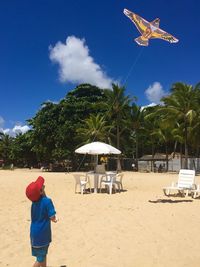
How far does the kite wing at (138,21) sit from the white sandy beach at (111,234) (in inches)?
267

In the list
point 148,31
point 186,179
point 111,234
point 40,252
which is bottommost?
point 111,234

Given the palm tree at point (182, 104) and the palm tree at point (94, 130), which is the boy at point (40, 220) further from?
the palm tree at point (94, 130)

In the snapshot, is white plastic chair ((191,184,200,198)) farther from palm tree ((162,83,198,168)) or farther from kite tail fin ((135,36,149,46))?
palm tree ((162,83,198,168))

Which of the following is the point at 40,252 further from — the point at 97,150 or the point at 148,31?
the point at 148,31

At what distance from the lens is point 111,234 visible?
23.4 ft

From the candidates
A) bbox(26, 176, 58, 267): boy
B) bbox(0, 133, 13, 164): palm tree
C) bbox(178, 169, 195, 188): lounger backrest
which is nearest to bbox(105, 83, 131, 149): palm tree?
bbox(0, 133, 13, 164): palm tree

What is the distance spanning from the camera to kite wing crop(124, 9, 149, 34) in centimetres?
1442

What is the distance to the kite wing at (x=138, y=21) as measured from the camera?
47.3 ft

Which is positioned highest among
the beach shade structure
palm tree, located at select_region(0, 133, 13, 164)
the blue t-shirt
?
palm tree, located at select_region(0, 133, 13, 164)

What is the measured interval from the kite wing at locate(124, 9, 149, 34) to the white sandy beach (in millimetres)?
6775

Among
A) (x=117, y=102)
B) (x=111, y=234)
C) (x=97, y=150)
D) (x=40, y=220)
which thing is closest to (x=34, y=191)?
(x=40, y=220)

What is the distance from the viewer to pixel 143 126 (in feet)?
140

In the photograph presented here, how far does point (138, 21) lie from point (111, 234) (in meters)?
9.73

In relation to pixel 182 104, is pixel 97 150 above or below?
below
